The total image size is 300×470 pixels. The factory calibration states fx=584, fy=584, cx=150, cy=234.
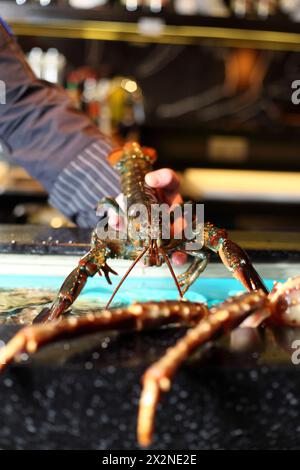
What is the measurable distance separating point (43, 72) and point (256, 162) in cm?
169

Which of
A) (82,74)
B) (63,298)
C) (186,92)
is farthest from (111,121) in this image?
(63,298)

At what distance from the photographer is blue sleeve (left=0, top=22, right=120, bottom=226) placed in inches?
74.0

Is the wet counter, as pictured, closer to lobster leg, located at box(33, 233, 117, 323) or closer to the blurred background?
lobster leg, located at box(33, 233, 117, 323)

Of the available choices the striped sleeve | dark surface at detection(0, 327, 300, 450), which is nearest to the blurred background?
the striped sleeve

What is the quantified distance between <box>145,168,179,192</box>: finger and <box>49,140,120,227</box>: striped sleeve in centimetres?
34

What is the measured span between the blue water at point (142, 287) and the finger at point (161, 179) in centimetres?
24

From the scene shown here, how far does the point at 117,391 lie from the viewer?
677 millimetres

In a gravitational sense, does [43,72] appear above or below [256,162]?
above

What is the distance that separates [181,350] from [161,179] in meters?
A: 0.85

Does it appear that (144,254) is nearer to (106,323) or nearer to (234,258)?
(234,258)

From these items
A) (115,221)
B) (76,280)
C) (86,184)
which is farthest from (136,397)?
(86,184)

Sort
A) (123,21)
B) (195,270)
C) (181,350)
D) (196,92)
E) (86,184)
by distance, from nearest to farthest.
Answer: (181,350), (195,270), (86,184), (123,21), (196,92)

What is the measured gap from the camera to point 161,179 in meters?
1.43
